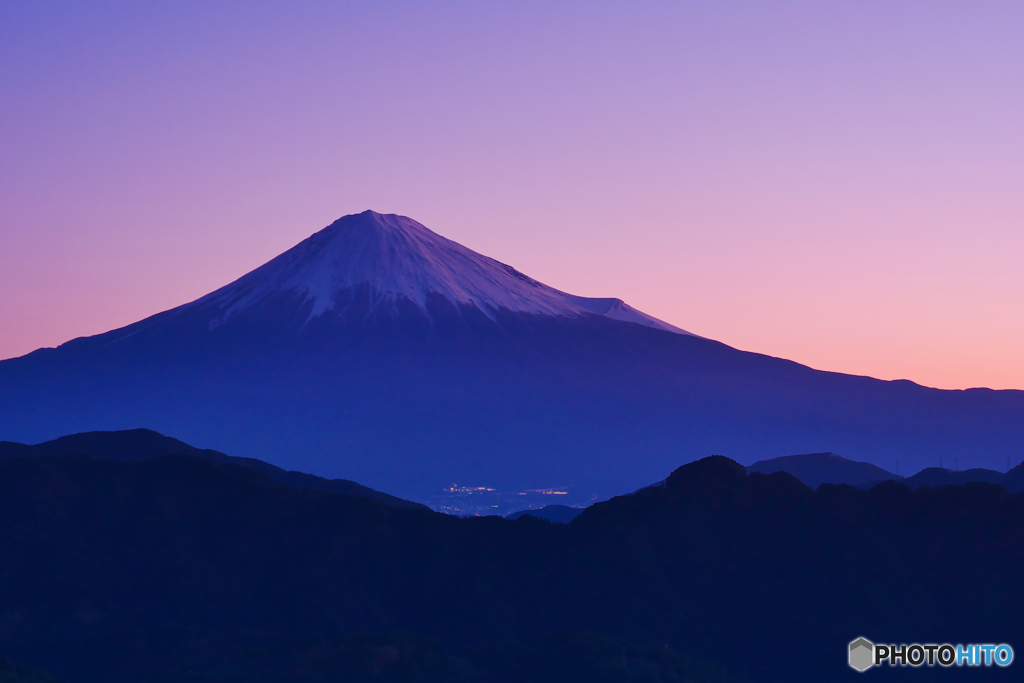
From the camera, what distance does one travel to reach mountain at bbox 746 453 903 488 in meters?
152

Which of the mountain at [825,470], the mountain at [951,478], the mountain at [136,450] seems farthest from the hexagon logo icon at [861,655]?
the mountain at [825,470]

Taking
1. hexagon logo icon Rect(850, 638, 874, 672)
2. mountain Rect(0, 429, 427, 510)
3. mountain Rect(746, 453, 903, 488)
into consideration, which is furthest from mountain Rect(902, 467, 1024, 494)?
mountain Rect(0, 429, 427, 510)

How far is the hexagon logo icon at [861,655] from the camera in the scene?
7456cm

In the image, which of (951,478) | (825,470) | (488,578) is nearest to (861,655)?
(488,578)

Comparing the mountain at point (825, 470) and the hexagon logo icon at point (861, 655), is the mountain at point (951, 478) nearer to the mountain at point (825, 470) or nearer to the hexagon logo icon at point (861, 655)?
the mountain at point (825, 470)

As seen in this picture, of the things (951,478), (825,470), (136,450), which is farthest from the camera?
(825,470)

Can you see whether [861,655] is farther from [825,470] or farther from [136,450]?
[825,470]

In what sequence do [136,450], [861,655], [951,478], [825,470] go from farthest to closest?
[825,470], [951,478], [136,450], [861,655]

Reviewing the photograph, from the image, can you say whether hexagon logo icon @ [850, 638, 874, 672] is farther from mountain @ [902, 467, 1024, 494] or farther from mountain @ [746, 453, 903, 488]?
mountain @ [746, 453, 903, 488]

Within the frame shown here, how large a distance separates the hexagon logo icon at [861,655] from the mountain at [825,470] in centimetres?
7353

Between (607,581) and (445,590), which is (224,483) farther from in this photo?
(607,581)

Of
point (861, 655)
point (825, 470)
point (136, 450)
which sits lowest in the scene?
point (861, 655)

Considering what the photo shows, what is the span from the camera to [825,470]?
513 ft

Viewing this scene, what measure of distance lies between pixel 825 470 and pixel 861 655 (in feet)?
272
